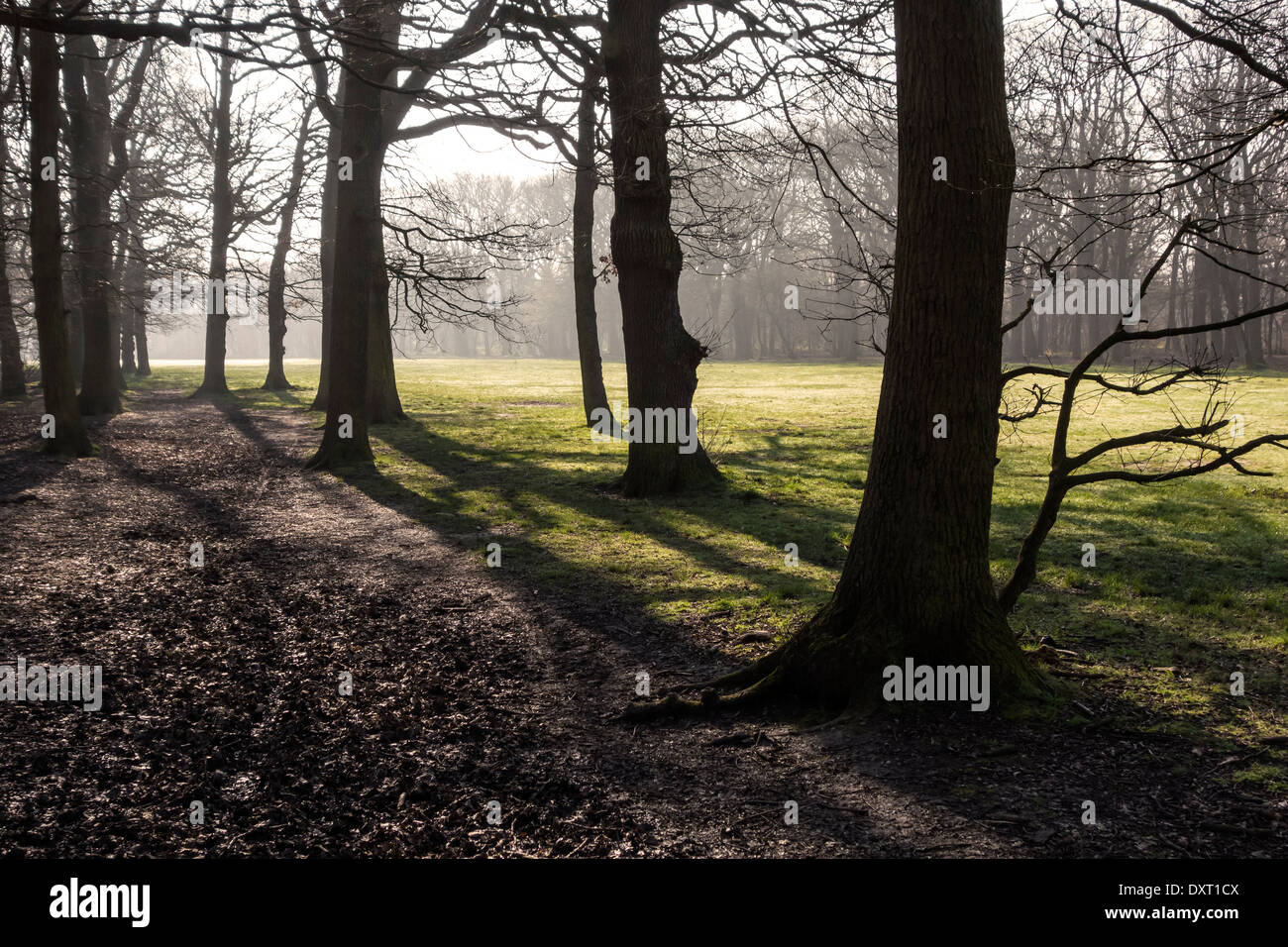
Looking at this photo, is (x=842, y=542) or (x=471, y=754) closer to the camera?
(x=471, y=754)

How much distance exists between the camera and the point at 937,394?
477 cm

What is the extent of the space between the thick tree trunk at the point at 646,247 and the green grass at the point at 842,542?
0.68 m

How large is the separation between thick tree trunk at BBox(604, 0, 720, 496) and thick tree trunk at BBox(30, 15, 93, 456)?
28.5 ft

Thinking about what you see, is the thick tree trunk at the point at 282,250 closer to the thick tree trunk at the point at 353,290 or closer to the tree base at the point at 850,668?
the thick tree trunk at the point at 353,290

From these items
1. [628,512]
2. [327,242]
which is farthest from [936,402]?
[327,242]

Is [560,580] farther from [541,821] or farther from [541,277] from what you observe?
[541,277]

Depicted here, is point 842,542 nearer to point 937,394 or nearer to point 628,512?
point 628,512

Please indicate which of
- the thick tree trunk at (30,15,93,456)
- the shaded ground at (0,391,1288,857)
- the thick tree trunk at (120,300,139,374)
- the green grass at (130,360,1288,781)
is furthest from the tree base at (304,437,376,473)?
the thick tree trunk at (120,300,139,374)

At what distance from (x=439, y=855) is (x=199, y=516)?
8.83m

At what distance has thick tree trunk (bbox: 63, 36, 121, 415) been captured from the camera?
18.5 m

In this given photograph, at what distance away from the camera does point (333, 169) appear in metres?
23.7

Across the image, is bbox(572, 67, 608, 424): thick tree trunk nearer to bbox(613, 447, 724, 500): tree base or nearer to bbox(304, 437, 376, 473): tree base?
bbox(304, 437, 376, 473): tree base

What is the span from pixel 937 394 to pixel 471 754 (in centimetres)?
299
